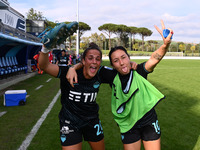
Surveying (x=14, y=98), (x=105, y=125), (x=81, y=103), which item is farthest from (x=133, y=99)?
(x=14, y=98)

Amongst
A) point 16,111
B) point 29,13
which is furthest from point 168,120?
point 29,13

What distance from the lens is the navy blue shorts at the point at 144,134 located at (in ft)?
7.65

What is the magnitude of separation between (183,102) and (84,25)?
78.2 metres

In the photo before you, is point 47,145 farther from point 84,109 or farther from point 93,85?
point 93,85

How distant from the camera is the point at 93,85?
2.54 metres

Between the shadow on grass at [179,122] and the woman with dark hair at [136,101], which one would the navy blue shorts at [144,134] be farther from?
the shadow on grass at [179,122]

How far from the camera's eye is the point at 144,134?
93.2 inches

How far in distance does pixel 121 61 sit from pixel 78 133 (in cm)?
109

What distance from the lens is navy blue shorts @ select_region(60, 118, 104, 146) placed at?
2416mm

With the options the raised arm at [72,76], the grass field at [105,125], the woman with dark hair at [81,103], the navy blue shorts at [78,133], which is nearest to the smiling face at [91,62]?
the woman with dark hair at [81,103]

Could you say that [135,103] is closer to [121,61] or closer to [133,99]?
[133,99]

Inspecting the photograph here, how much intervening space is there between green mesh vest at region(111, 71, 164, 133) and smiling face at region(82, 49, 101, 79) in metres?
0.33

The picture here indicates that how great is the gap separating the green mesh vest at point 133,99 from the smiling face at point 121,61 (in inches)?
4.2

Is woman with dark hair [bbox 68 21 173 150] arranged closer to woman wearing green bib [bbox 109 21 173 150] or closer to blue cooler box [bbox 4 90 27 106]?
woman wearing green bib [bbox 109 21 173 150]
